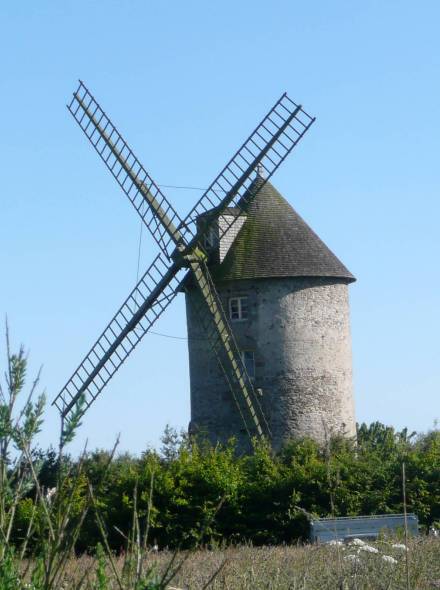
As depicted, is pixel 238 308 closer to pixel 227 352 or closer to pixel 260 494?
pixel 227 352

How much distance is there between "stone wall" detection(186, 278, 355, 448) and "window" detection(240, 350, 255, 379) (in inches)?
4.3

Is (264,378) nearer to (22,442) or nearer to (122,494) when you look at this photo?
(122,494)

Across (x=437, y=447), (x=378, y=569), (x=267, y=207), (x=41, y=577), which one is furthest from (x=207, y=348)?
(x=41, y=577)

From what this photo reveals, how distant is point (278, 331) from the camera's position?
25297mm

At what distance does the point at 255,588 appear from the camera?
6.97 m

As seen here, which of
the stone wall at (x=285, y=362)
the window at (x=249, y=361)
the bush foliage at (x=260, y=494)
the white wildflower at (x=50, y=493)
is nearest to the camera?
the white wildflower at (x=50, y=493)

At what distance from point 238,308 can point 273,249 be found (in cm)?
147

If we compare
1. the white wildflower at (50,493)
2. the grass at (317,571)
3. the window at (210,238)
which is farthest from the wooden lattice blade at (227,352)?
the white wildflower at (50,493)

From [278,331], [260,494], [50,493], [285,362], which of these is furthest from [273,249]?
[50,493]

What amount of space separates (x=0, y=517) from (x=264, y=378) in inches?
843

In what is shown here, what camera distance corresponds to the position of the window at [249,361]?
1000 inches

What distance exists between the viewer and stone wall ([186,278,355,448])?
25188 mm

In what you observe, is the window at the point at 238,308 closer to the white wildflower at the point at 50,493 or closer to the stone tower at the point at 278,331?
the stone tower at the point at 278,331

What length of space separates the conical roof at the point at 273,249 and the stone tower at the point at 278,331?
0.02 meters
